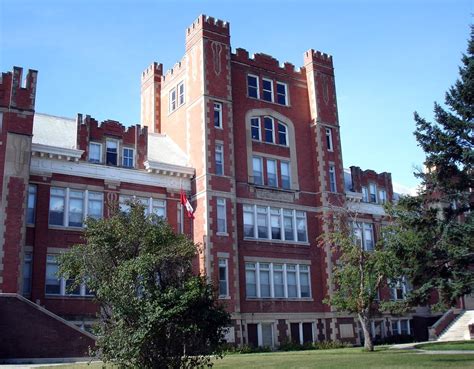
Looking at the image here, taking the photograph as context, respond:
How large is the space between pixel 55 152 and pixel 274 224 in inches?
615

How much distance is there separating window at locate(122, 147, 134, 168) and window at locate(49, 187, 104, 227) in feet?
9.58

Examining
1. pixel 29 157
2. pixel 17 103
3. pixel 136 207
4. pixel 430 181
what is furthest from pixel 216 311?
pixel 17 103

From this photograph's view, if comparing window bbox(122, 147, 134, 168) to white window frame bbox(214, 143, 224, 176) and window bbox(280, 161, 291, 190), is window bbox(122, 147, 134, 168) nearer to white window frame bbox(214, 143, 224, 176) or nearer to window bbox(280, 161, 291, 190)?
white window frame bbox(214, 143, 224, 176)

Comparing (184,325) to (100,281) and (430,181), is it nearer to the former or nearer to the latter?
(100,281)

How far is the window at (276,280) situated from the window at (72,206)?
35.0ft

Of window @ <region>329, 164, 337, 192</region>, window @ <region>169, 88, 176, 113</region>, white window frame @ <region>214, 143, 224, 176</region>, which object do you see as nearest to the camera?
white window frame @ <region>214, 143, 224, 176</region>

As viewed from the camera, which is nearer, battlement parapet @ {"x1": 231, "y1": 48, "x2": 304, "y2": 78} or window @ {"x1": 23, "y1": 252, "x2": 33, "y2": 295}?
window @ {"x1": 23, "y1": 252, "x2": 33, "y2": 295}

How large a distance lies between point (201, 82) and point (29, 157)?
13.5m

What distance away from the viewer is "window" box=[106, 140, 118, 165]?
36.2 metres

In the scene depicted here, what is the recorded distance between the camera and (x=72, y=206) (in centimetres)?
3375

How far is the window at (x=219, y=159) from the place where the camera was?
3808 centimetres

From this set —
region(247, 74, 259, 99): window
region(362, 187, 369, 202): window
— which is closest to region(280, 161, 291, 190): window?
region(247, 74, 259, 99): window

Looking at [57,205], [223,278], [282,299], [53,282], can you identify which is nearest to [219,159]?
[223,278]

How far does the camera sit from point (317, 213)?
42.2 metres
